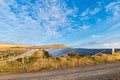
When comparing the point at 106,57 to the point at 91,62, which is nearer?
the point at 91,62

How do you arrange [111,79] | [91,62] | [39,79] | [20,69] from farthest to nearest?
[91,62]
[20,69]
[39,79]
[111,79]

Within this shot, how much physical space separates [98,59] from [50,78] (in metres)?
11.8

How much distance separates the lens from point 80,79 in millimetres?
14609

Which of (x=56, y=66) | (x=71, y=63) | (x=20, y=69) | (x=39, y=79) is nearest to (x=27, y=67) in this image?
(x=20, y=69)

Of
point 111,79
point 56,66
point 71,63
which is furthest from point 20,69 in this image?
point 111,79

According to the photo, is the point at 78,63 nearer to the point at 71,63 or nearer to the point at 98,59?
the point at 71,63

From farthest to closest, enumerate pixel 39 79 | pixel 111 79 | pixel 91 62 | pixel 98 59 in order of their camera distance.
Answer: pixel 98 59, pixel 91 62, pixel 39 79, pixel 111 79

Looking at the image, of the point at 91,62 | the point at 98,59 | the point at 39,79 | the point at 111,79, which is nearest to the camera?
the point at 111,79

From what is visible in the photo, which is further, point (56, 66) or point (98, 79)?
point (56, 66)

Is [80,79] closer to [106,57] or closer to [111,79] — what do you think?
[111,79]

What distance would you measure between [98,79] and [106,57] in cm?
1282

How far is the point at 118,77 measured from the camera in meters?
14.8

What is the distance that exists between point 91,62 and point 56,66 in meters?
4.45

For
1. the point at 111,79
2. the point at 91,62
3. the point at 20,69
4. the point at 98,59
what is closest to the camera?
the point at 111,79
